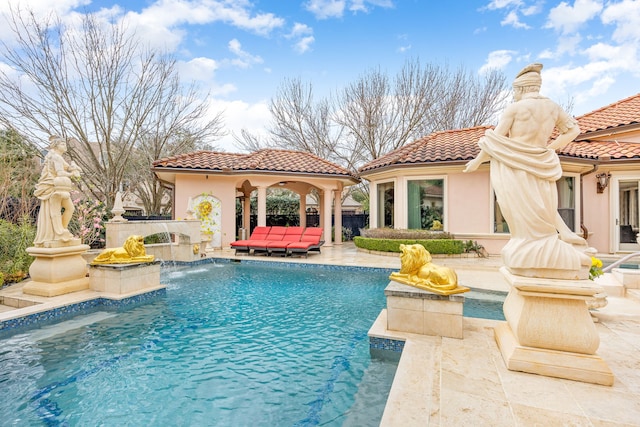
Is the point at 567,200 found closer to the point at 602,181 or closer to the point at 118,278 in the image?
the point at 602,181

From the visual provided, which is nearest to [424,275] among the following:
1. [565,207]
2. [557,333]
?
[557,333]

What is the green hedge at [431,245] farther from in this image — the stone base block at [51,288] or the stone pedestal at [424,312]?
the stone base block at [51,288]

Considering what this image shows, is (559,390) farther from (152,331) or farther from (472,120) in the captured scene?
(472,120)

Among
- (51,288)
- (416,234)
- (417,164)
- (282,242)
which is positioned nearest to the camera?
(51,288)

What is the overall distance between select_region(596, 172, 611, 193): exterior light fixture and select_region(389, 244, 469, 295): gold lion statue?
1167 centimetres

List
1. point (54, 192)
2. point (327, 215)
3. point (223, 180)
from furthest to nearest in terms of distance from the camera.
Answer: point (327, 215) < point (223, 180) < point (54, 192)

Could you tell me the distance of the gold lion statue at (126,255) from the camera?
646 cm

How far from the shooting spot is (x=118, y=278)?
20.2 ft

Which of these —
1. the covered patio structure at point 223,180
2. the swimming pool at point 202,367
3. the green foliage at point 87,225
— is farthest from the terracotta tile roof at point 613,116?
the green foliage at point 87,225

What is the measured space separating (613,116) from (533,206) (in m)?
15.3

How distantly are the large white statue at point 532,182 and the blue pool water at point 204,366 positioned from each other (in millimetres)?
1901

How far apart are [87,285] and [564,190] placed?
15.1 meters

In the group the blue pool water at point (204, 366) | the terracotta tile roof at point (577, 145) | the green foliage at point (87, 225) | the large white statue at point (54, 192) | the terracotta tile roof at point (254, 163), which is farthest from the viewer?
the terracotta tile roof at point (254, 163)

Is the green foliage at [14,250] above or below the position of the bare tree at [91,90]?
below
